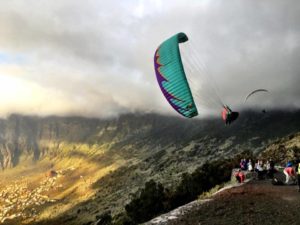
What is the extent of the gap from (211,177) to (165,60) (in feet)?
86.9

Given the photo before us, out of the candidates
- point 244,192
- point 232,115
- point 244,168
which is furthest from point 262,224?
point 244,168

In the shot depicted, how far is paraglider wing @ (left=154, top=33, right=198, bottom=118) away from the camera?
3180cm

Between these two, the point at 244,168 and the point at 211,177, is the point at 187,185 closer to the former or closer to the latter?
the point at 211,177

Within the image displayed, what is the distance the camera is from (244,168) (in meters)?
44.8

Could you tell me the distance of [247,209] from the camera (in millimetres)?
25734

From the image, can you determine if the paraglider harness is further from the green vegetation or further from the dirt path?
the green vegetation

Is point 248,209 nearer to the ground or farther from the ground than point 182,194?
farther from the ground

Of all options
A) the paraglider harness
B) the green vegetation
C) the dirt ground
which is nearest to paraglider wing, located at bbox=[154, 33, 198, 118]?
the paraglider harness

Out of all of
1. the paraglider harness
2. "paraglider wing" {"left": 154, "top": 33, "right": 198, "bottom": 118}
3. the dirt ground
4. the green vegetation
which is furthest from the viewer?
the green vegetation

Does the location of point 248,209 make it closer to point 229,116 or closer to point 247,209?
point 247,209

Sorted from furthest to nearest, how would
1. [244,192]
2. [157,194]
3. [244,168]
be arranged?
1. [157,194]
2. [244,168]
3. [244,192]

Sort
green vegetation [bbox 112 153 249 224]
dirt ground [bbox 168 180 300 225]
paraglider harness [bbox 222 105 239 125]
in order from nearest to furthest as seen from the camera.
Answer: dirt ground [bbox 168 180 300 225], paraglider harness [bbox 222 105 239 125], green vegetation [bbox 112 153 249 224]

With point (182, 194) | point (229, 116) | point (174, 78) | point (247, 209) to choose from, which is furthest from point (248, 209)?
point (182, 194)

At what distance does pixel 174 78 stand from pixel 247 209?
12.0m
